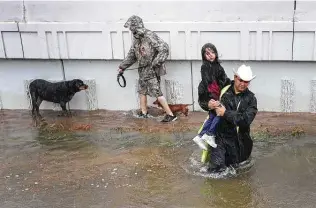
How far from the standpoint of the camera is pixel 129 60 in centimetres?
858

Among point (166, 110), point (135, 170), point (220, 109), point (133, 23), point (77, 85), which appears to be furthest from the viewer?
point (77, 85)

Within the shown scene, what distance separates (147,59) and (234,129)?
2.68 metres

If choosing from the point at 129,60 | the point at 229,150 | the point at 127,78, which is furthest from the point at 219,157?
the point at 127,78

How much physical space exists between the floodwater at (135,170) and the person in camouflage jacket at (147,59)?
0.52 meters

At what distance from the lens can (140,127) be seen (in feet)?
27.8

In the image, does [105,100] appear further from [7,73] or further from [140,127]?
[7,73]

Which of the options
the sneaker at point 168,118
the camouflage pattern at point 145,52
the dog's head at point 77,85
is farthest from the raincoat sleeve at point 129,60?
the sneaker at point 168,118

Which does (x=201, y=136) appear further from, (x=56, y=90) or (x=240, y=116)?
(x=56, y=90)

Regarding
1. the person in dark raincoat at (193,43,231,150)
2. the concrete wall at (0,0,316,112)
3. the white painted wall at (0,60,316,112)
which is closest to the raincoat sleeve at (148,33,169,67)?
the concrete wall at (0,0,316,112)

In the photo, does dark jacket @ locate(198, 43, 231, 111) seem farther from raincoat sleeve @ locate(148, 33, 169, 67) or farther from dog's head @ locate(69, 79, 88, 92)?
dog's head @ locate(69, 79, 88, 92)

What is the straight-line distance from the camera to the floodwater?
602 cm

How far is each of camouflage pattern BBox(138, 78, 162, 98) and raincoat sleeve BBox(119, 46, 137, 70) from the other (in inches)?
14.5

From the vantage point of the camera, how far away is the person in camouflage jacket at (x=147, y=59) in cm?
811

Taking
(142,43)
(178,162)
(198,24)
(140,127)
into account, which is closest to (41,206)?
(178,162)
